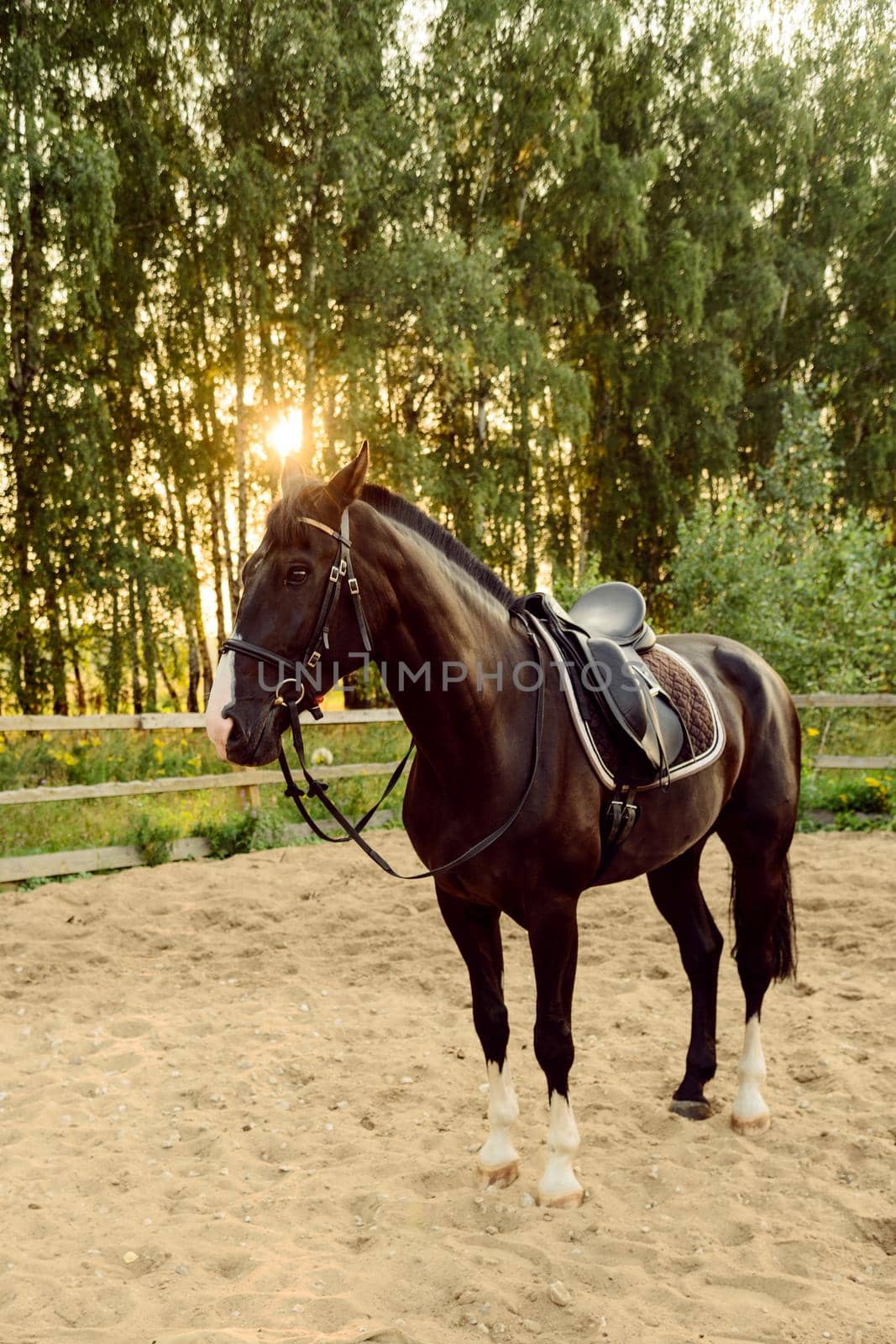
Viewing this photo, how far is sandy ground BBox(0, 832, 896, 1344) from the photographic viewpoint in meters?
2.32

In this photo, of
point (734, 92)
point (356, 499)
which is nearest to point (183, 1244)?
point (356, 499)

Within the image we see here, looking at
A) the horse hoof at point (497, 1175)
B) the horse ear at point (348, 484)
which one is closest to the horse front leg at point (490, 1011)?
the horse hoof at point (497, 1175)

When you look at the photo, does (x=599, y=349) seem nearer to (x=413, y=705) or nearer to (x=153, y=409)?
(x=153, y=409)

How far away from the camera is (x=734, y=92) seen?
57.7 ft

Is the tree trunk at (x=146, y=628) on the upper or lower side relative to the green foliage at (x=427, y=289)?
lower

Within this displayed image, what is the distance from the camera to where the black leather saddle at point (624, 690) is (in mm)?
2953

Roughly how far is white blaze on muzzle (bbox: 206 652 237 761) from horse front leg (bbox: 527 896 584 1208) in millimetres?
1130

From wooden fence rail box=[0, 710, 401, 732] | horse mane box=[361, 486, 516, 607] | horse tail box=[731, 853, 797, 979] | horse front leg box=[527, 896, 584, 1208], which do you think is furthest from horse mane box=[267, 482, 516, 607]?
wooden fence rail box=[0, 710, 401, 732]

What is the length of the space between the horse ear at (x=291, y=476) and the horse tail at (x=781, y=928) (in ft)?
7.91

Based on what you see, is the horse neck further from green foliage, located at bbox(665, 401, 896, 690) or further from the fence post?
green foliage, located at bbox(665, 401, 896, 690)

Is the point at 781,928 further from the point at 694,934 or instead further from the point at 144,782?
the point at 144,782

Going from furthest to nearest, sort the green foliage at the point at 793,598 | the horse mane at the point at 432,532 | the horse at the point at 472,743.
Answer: the green foliage at the point at 793,598, the horse mane at the point at 432,532, the horse at the point at 472,743

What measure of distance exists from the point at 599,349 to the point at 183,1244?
1805 centimetres

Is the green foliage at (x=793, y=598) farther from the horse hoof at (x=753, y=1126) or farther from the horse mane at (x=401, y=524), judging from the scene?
the horse mane at (x=401, y=524)
